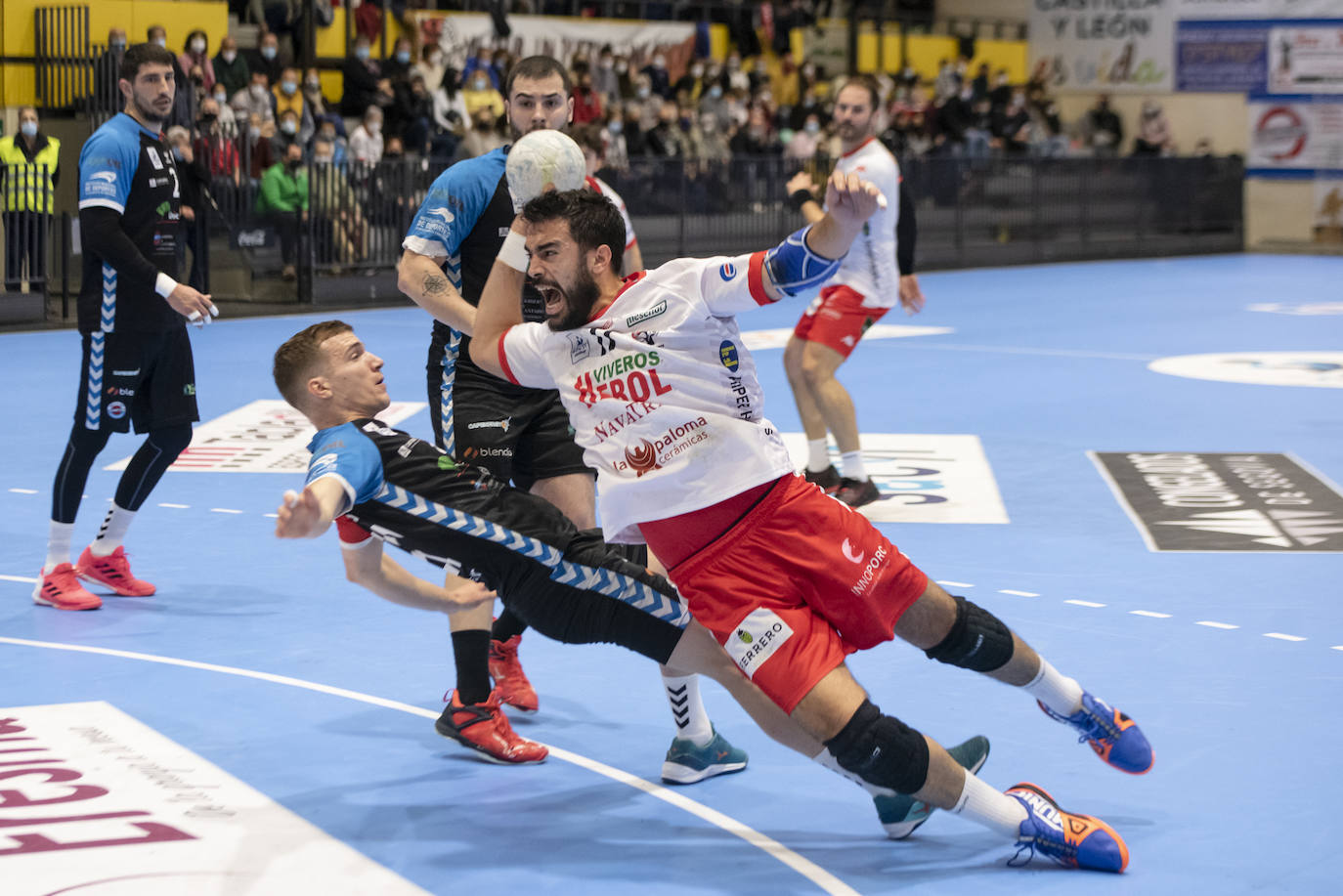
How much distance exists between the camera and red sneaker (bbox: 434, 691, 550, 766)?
4523 mm

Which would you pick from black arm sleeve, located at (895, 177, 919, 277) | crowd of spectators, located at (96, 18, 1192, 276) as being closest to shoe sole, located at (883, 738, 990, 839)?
black arm sleeve, located at (895, 177, 919, 277)

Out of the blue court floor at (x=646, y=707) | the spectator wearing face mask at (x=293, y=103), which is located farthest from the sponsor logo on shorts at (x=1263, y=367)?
the spectator wearing face mask at (x=293, y=103)

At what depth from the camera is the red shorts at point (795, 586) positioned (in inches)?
144

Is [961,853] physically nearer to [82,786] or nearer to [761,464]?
[761,464]

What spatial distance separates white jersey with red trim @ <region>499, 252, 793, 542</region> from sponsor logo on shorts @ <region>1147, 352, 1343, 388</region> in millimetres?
9495

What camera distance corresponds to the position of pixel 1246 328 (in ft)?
53.2

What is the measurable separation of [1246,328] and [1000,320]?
237cm

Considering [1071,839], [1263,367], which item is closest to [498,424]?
[1071,839]

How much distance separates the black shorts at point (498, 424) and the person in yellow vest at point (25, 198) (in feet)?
36.8

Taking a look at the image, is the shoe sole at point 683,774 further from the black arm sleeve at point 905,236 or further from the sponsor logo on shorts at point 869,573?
the black arm sleeve at point 905,236

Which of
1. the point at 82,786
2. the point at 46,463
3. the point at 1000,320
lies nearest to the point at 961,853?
the point at 82,786

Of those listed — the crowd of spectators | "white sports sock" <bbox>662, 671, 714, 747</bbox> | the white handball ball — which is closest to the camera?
the white handball ball

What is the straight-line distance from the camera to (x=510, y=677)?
16.4 ft

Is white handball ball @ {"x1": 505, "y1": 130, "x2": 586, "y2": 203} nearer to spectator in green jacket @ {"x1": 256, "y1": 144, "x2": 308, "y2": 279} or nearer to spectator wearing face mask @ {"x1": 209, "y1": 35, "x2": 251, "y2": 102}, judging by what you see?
spectator in green jacket @ {"x1": 256, "y1": 144, "x2": 308, "y2": 279}
